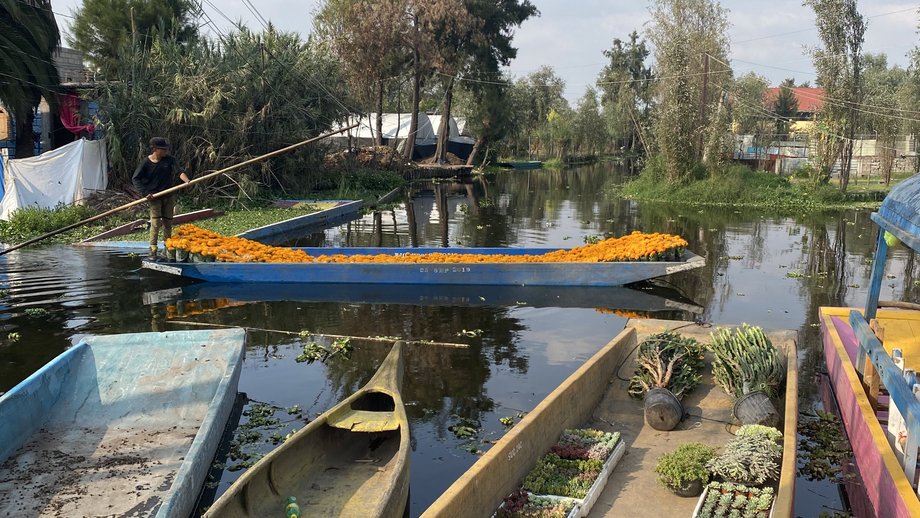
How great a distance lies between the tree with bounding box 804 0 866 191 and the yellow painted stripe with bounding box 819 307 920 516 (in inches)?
1042

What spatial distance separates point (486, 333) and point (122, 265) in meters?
8.86

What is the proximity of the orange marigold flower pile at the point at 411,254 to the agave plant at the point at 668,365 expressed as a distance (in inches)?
206

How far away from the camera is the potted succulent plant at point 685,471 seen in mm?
5641

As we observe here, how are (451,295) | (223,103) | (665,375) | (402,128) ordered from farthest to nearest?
(402,128)
(223,103)
(451,295)
(665,375)

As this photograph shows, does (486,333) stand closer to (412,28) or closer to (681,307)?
(681,307)

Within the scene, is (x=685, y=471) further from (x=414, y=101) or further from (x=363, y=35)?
(x=414, y=101)

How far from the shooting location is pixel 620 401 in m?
7.81

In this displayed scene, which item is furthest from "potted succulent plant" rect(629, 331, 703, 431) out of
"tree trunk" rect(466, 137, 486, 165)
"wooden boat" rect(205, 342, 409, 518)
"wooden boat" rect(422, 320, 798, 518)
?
"tree trunk" rect(466, 137, 486, 165)

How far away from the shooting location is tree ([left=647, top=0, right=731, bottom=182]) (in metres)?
33.7

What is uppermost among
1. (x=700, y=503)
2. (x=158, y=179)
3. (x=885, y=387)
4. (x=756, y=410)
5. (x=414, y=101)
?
(x=414, y=101)

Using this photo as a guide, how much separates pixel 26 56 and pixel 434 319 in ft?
56.8

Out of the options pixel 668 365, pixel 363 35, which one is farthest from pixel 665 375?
pixel 363 35

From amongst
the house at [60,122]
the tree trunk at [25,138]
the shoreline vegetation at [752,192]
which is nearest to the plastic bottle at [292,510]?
the tree trunk at [25,138]

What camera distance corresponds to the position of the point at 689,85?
3403cm
